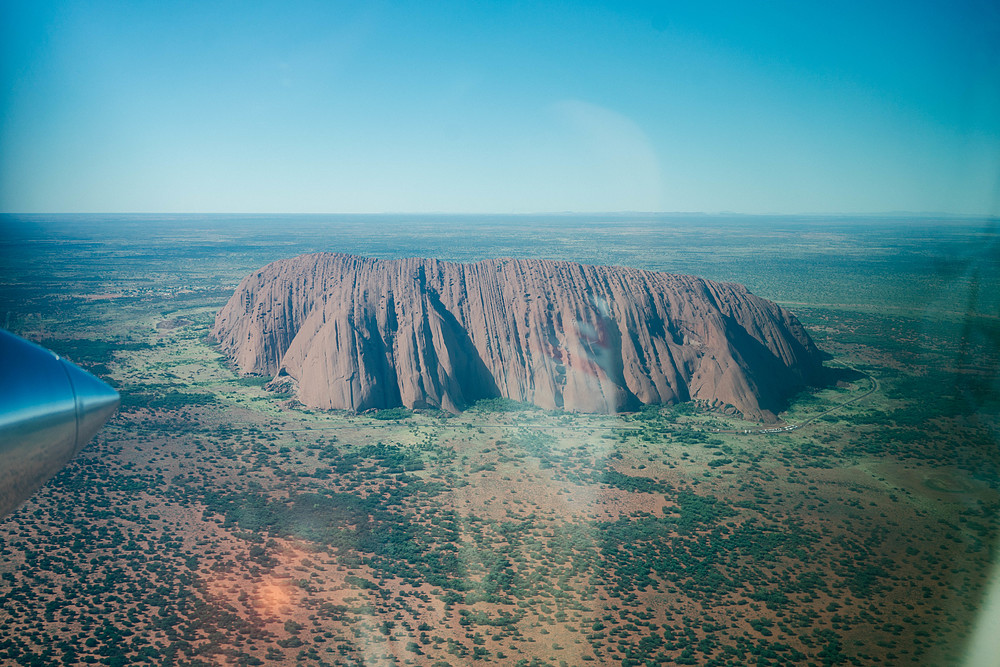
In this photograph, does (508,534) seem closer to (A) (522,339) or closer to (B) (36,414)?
(B) (36,414)

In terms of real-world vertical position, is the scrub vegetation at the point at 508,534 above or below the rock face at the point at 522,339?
below

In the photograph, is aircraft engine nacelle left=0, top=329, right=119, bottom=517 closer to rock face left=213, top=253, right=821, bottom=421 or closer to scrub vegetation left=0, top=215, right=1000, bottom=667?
scrub vegetation left=0, top=215, right=1000, bottom=667

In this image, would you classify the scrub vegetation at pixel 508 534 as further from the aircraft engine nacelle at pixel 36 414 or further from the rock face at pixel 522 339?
the aircraft engine nacelle at pixel 36 414

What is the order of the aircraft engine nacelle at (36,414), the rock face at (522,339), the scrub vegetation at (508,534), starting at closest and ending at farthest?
the aircraft engine nacelle at (36,414), the scrub vegetation at (508,534), the rock face at (522,339)

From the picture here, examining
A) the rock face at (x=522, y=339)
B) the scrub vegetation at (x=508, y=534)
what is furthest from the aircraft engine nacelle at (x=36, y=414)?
the rock face at (x=522, y=339)

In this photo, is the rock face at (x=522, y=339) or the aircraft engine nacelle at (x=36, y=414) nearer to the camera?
the aircraft engine nacelle at (x=36, y=414)

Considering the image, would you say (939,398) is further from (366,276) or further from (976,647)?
(366,276)

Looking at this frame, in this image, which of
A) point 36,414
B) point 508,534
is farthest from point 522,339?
point 36,414

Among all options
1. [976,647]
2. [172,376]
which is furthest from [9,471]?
[172,376]

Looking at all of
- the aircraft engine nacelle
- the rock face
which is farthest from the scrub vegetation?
the aircraft engine nacelle
